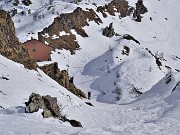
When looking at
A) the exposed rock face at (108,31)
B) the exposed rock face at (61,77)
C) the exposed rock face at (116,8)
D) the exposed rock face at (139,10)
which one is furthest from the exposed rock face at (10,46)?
the exposed rock face at (139,10)

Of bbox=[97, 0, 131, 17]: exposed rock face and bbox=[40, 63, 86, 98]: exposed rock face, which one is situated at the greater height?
bbox=[97, 0, 131, 17]: exposed rock face

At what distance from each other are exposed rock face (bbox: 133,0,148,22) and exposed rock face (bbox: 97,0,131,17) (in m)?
1.84

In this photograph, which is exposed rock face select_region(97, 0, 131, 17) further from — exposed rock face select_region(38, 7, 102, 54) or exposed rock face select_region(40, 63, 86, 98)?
exposed rock face select_region(40, 63, 86, 98)

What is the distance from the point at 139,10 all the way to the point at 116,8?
18.6 ft

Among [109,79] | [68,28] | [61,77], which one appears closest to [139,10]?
[68,28]

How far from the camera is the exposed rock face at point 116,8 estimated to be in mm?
79562

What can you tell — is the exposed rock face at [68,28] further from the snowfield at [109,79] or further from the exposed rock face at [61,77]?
the exposed rock face at [61,77]

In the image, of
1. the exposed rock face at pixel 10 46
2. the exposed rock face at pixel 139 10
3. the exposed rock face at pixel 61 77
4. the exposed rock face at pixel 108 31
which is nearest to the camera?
the exposed rock face at pixel 10 46

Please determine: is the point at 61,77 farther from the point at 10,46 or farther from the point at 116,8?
the point at 116,8

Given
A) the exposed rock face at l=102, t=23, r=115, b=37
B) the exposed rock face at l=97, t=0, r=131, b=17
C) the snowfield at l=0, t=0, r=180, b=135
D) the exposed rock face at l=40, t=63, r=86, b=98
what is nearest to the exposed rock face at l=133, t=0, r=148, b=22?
the snowfield at l=0, t=0, r=180, b=135

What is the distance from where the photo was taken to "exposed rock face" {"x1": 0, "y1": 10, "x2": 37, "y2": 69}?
36719 millimetres

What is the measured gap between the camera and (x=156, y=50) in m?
70.6

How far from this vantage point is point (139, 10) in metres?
84.2

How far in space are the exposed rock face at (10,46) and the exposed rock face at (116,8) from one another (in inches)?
1621
